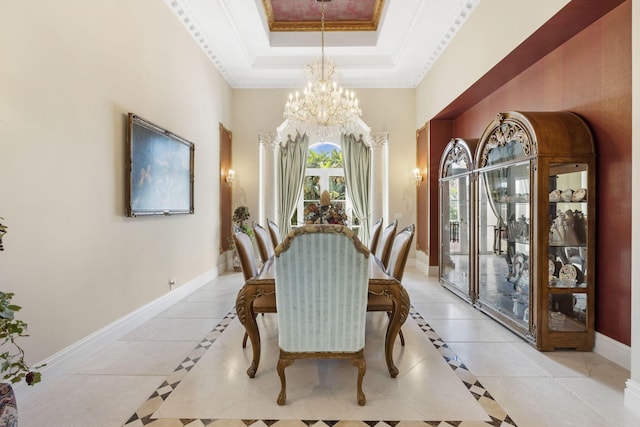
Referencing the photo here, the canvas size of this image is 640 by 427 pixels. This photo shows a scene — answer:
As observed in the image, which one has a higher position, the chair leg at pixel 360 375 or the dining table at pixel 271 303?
the dining table at pixel 271 303

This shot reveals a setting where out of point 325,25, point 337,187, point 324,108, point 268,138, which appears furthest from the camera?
point 337,187

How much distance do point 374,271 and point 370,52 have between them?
430 cm

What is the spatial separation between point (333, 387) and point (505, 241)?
7.62 ft

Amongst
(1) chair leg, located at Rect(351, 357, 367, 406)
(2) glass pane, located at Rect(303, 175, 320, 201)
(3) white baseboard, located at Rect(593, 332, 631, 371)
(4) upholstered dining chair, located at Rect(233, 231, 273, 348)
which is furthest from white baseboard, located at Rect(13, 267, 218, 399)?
(3) white baseboard, located at Rect(593, 332, 631, 371)

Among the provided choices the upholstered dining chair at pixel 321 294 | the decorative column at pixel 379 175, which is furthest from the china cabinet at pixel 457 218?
the upholstered dining chair at pixel 321 294

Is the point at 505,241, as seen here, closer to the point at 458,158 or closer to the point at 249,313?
the point at 458,158

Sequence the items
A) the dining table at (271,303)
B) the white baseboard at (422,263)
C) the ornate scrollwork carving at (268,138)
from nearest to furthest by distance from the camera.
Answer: the dining table at (271,303)
the white baseboard at (422,263)
the ornate scrollwork carving at (268,138)

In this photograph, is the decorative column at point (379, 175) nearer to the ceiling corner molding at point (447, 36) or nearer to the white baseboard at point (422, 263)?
the white baseboard at point (422, 263)

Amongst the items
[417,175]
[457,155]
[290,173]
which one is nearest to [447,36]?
[457,155]

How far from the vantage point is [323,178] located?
6.77m

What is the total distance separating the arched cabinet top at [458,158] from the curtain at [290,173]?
296cm

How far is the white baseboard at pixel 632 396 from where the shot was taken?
5.74ft

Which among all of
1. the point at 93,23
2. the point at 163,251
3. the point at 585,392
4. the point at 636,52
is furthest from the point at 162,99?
the point at 585,392

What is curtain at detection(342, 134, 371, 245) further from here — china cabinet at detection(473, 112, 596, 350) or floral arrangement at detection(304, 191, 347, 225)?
china cabinet at detection(473, 112, 596, 350)
